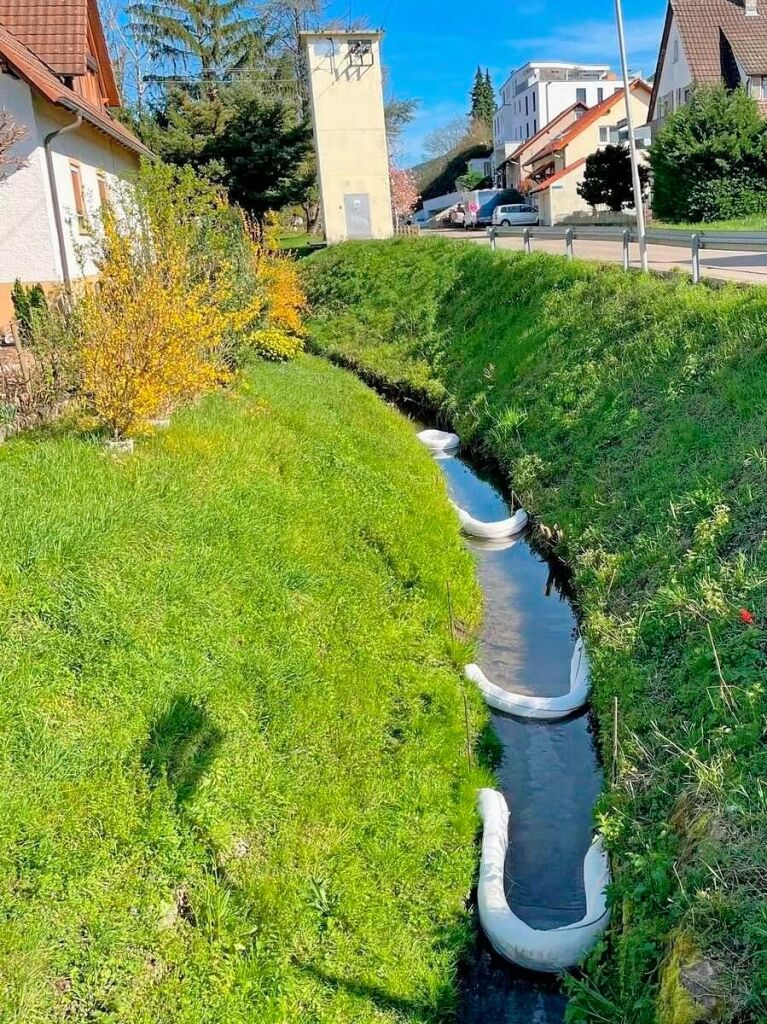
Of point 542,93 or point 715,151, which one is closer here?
point 715,151

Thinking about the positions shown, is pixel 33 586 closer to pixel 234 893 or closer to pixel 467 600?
pixel 234 893

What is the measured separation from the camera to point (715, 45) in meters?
37.3

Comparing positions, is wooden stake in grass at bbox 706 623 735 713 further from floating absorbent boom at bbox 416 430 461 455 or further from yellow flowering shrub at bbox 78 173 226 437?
floating absorbent boom at bbox 416 430 461 455

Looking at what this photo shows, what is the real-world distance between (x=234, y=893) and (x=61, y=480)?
376cm

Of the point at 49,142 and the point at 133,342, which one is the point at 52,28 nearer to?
the point at 49,142

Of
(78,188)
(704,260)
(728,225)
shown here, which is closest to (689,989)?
(704,260)

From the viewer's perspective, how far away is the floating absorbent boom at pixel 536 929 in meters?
4.72

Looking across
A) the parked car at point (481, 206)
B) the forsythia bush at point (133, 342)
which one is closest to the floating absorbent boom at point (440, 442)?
the forsythia bush at point (133, 342)

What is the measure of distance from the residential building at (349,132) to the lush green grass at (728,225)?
11.6 meters

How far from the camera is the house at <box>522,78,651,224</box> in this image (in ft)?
144

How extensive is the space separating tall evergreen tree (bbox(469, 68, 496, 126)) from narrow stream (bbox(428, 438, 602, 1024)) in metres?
96.2

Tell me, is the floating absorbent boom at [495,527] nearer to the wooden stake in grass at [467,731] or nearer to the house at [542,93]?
the wooden stake in grass at [467,731]

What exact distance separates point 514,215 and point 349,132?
1458 centimetres

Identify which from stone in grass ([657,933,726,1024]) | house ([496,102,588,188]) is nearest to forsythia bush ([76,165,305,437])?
stone in grass ([657,933,726,1024])
